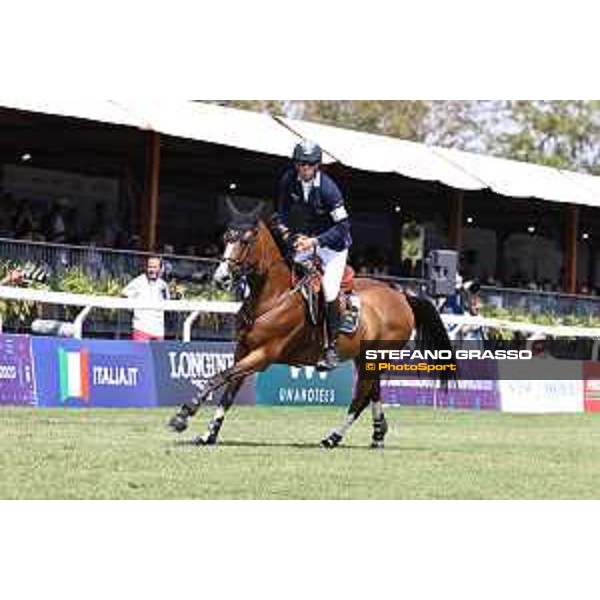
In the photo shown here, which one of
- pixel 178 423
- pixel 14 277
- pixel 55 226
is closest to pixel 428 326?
pixel 178 423

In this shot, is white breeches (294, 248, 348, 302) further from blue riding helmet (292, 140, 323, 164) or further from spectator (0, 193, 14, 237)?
spectator (0, 193, 14, 237)

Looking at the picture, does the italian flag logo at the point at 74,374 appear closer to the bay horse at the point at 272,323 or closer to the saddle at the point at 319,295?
the bay horse at the point at 272,323

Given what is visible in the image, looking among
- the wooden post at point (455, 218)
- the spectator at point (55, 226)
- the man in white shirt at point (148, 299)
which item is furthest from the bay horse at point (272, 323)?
the wooden post at point (455, 218)

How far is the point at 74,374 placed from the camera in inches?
784

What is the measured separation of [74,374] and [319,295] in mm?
5413

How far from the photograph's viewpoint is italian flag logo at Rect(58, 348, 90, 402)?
1967 centimetres

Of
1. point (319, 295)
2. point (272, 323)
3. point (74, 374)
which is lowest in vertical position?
point (74, 374)

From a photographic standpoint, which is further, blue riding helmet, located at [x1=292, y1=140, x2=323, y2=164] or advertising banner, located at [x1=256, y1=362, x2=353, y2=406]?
advertising banner, located at [x1=256, y1=362, x2=353, y2=406]

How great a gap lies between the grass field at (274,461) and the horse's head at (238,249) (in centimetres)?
163

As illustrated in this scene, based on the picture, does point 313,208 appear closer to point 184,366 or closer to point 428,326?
point 428,326

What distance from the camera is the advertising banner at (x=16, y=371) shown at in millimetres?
19016

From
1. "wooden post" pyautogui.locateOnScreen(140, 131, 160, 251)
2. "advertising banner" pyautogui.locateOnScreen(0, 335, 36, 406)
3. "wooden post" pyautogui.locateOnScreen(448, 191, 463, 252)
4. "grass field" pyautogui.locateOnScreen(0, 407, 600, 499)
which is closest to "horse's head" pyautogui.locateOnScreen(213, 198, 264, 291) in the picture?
"grass field" pyautogui.locateOnScreen(0, 407, 600, 499)

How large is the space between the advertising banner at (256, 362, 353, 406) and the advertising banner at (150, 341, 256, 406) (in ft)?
3.47
